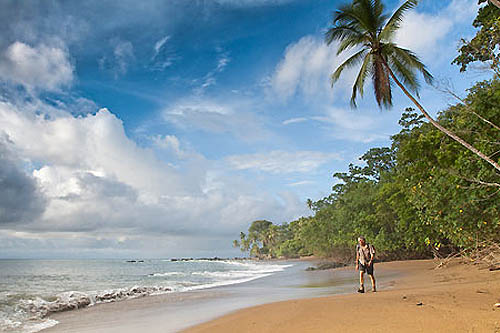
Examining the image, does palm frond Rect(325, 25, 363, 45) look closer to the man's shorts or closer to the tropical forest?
the tropical forest

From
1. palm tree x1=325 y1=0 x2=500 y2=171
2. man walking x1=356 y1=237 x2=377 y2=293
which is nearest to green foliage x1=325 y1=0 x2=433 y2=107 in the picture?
palm tree x1=325 y1=0 x2=500 y2=171

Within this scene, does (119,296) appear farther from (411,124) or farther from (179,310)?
(411,124)

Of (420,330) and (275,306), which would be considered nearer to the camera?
(420,330)

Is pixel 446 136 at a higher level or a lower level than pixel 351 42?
lower

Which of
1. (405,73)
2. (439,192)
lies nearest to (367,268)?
(439,192)

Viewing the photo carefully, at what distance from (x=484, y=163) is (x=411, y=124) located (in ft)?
63.2

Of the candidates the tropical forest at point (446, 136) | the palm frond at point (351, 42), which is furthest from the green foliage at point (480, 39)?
the palm frond at point (351, 42)

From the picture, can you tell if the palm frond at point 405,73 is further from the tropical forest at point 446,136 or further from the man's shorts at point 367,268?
the man's shorts at point 367,268

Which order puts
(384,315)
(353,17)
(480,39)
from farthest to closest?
(353,17), (480,39), (384,315)

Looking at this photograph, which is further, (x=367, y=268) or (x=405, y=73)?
(x=405, y=73)

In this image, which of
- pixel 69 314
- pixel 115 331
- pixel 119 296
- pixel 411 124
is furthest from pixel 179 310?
pixel 411 124

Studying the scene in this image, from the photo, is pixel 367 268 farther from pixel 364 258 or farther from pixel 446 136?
pixel 446 136

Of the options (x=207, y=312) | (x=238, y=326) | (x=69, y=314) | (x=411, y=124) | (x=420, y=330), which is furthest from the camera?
(x=411, y=124)

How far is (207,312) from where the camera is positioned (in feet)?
29.5
